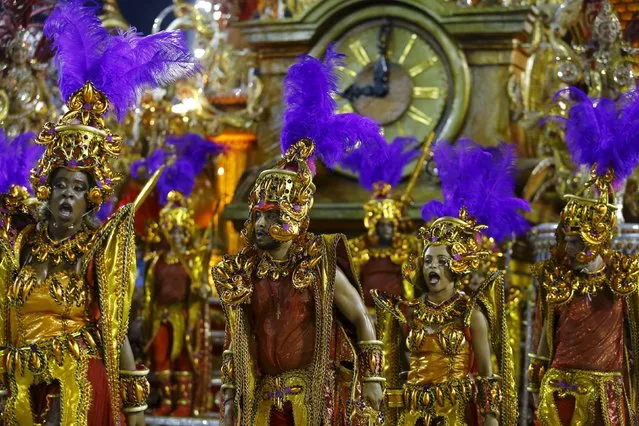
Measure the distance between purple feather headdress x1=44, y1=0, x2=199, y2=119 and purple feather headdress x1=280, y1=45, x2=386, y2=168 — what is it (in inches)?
23.7

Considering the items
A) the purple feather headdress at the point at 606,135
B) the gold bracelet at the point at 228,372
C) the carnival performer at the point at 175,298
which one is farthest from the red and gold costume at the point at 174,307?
the gold bracelet at the point at 228,372

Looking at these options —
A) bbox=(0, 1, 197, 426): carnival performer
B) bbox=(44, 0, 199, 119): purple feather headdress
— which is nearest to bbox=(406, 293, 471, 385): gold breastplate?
bbox=(0, 1, 197, 426): carnival performer

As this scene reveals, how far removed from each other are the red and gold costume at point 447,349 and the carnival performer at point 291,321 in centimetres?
118

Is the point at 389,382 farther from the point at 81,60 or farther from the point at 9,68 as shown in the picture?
the point at 9,68

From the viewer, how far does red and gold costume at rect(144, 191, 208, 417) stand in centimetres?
1218

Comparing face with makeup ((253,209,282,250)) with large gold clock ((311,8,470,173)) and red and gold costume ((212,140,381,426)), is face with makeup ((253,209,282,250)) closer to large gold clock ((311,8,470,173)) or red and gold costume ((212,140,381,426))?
red and gold costume ((212,140,381,426))

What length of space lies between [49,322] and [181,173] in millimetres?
6109

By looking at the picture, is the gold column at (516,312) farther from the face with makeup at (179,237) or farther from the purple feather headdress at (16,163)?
the purple feather headdress at (16,163)

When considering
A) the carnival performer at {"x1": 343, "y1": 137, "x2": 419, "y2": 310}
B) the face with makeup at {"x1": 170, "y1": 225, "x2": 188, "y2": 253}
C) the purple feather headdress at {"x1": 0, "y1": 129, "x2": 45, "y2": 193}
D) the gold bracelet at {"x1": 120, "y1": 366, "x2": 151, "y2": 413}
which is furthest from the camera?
the face with makeup at {"x1": 170, "y1": 225, "x2": 188, "y2": 253}

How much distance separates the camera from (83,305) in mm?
6438

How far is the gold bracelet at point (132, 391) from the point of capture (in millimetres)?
6438

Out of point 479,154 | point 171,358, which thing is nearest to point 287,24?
point 171,358

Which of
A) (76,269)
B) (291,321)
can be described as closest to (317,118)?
(291,321)

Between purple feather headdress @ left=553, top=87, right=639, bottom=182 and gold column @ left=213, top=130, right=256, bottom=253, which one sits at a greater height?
gold column @ left=213, top=130, right=256, bottom=253
